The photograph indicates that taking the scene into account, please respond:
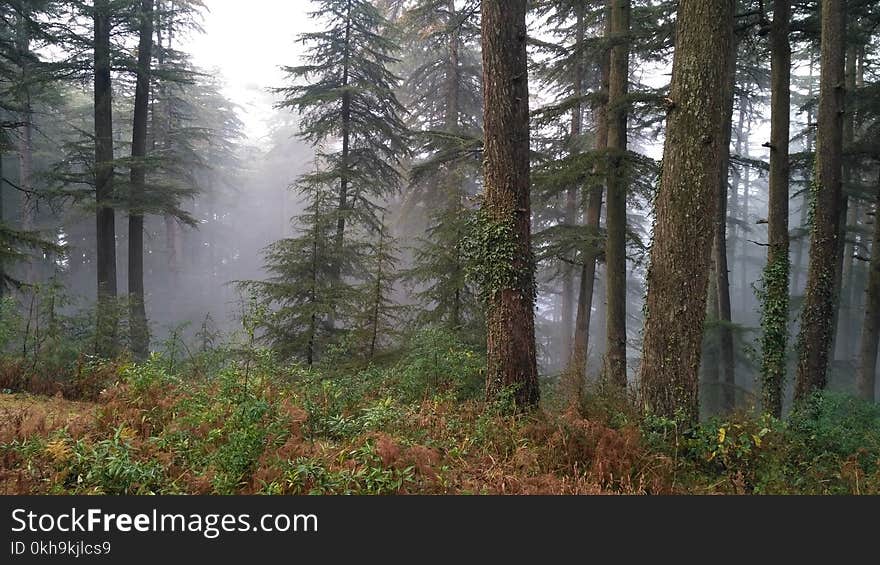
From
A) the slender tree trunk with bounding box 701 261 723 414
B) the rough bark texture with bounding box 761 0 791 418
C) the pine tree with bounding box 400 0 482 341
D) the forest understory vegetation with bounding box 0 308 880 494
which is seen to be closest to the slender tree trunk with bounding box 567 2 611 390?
the pine tree with bounding box 400 0 482 341

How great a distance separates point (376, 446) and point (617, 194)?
7.57m

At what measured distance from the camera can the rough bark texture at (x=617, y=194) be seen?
357 inches

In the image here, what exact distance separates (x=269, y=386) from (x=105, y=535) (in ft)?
9.57

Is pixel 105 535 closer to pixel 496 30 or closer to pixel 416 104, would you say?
pixel 496 30

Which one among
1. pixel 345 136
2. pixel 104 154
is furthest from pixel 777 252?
pixel 104 154

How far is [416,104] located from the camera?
62.9 ft

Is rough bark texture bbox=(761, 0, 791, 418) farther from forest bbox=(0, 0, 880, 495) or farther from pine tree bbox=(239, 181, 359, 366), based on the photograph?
pine tree bbox=(239, 181, 359, 366)

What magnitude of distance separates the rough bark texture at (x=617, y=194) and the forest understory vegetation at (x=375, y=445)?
11.7ft

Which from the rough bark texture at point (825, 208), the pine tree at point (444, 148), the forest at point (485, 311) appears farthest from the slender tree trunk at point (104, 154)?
the rough bark texture at point (825, 208)

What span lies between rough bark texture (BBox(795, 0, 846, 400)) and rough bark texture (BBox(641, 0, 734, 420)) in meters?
5.27

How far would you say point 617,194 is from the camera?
9.55 metres

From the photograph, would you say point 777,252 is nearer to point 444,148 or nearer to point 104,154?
point 444,148

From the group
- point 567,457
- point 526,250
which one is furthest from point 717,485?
point 526,250

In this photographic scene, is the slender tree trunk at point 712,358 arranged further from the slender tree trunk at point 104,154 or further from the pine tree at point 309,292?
the slender tree trunk at point 104,154
